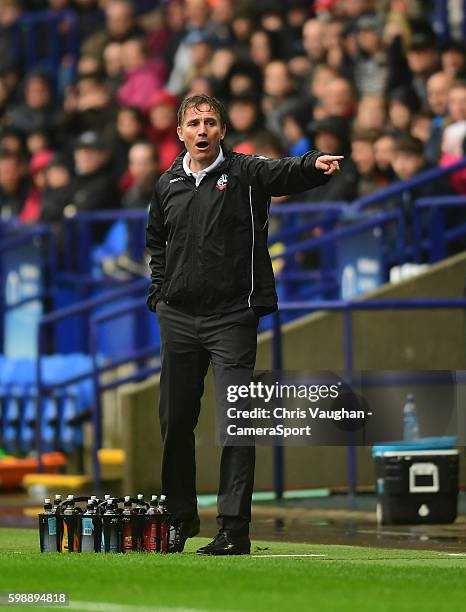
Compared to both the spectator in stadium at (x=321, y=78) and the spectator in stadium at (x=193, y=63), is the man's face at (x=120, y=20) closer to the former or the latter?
the spectator in stadium at (x=193, y=63)

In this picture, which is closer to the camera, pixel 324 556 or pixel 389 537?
pixel 324 556

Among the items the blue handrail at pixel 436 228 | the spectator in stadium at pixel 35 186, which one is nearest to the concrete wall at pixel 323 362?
the blue handrail at pixel 436 228

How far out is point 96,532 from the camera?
31.6 feet

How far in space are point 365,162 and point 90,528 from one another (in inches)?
336

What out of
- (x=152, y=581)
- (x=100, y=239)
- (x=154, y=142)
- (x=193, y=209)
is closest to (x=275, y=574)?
(x=152, y=581)

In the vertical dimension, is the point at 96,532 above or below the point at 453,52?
below

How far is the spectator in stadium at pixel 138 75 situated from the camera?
2281cm

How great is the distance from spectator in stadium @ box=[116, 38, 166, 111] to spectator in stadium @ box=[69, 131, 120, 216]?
146 centimetres

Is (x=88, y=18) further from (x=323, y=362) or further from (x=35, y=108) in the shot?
(x=323, y=362)

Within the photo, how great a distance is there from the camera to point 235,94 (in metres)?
20.0

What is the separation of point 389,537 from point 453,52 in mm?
7072

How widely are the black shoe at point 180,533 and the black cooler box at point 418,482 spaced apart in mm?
3369

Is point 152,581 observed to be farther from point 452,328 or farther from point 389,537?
point 452,328

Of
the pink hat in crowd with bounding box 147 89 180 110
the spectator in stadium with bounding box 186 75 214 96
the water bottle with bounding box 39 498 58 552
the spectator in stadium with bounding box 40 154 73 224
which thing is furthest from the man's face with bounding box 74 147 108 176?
the water bottle with bounding box 39 498 58 552
